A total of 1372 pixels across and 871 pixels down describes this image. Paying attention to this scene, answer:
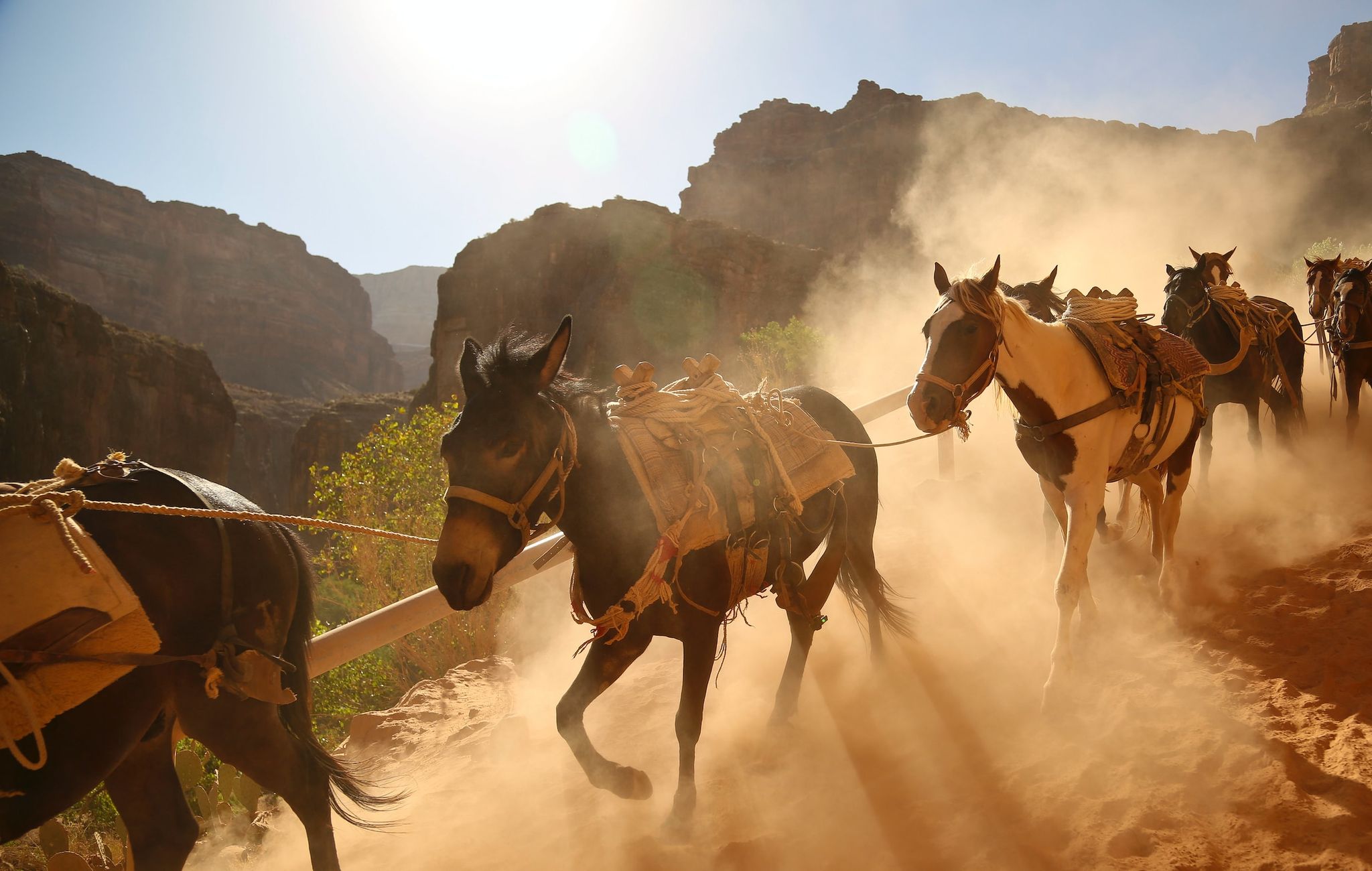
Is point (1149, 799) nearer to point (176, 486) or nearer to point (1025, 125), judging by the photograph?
point (176, 486)

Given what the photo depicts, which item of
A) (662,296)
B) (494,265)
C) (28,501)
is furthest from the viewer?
(494,265)

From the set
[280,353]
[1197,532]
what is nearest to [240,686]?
[1197,532]

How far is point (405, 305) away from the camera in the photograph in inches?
6860

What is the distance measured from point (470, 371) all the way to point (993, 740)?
9.61 ft

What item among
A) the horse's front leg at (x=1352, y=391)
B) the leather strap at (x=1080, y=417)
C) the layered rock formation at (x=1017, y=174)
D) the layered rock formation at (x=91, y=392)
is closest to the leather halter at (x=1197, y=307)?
the horse's front leg at (x=1352, y=391)

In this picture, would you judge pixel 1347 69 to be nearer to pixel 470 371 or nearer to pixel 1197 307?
pixel 1197 307

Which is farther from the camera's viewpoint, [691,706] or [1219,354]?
[1219,354]

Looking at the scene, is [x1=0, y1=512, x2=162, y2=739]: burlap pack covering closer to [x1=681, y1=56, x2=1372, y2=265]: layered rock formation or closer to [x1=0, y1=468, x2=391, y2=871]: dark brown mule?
[x1=0, y1=468, x2=391, y2=871]: dark brown mule

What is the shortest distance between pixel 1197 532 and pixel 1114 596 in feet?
4.99

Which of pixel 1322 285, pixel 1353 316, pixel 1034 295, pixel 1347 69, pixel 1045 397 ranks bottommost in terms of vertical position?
pixel 1045 397

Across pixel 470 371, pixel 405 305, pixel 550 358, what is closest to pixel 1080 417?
pixel 550 358

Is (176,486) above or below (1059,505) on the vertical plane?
above

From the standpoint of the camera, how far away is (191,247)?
Answer: 294 ft

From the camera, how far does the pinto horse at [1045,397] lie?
3.48 meters
